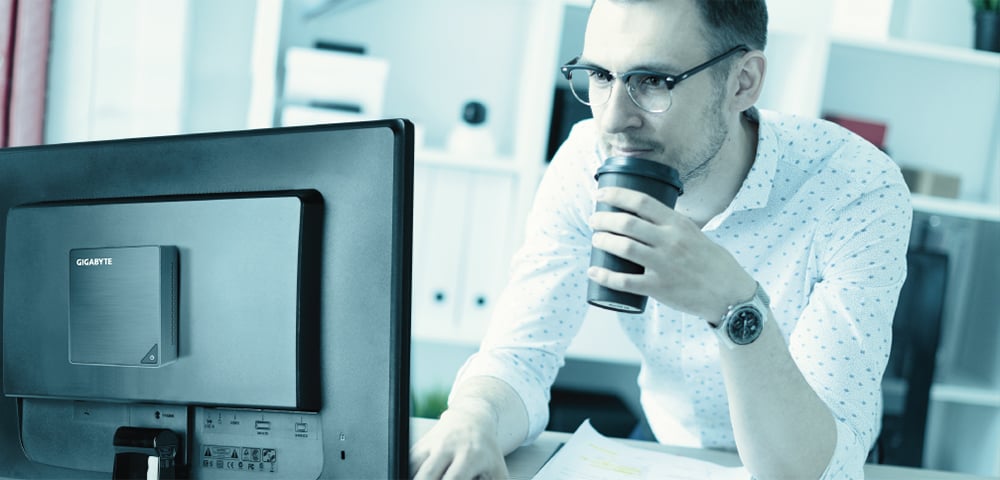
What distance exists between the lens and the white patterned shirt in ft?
3.43

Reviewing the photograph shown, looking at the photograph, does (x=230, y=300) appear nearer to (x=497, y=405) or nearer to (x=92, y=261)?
(x=92, y=261)

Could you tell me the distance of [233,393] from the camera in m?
0.69

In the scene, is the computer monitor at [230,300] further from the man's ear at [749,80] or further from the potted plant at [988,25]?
the potted plant at [988,25]

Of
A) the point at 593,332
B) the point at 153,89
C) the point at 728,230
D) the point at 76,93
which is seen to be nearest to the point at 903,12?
the point at 593,332

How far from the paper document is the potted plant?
183cm

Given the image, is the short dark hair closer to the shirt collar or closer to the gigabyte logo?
the shirt collar

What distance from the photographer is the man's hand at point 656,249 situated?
800mm

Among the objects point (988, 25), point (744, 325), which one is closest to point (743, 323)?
point (744, 325)

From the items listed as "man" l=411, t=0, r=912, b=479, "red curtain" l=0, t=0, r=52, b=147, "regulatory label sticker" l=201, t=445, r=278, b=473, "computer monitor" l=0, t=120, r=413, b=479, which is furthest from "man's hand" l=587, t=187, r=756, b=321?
"red curtain" l=0, t=0, r=52, b=147

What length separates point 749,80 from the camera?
118cm

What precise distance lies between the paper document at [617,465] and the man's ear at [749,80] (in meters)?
0.50

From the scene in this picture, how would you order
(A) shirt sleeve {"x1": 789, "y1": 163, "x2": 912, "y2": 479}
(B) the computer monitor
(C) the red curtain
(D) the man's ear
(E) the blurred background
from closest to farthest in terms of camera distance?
(B) the computer monitor, (A) shirt sleeve {"x1": 789, "y1": 163, "x2": 912, "y2": 479}, (D) the man's ear, (C) the red curtain, (E) the blurred background

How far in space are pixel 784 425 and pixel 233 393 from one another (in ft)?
1.95

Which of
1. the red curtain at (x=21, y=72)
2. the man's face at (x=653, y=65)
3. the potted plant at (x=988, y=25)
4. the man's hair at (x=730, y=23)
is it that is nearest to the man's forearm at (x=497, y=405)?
the man's face at (x=653, y=65)
